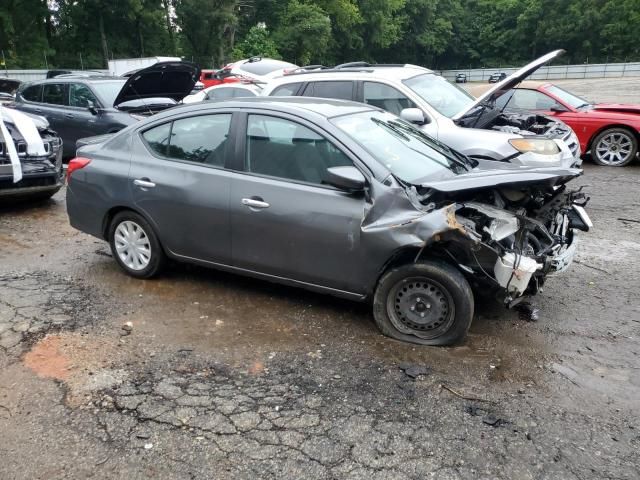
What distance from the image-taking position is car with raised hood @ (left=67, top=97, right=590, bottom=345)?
12.1ft

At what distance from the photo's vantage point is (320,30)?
168ft

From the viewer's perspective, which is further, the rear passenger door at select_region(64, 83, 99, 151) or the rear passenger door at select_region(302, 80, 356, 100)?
the rear passenger door at select_region(64, 83, 99, 151)

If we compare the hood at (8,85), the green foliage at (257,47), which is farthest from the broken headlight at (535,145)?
the green foliage at (257,47)

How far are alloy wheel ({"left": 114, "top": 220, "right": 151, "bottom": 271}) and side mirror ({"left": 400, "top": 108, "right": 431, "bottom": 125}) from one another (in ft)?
11.4

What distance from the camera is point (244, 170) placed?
426cm

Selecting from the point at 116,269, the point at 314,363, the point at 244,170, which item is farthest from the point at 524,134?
the point at 116,269

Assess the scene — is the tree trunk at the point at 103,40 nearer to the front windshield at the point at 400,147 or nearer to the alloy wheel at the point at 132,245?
the alloy wheel at the point at 132,245

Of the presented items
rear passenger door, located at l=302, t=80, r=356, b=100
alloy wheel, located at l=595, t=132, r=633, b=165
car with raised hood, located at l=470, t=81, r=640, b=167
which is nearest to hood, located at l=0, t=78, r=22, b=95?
rear passenger door, located at l=302, t=80, r=356, b=100

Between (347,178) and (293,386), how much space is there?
1.43 m

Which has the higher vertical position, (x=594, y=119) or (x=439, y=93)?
(x=439, y=93)

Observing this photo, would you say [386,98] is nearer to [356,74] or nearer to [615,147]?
[356,74]

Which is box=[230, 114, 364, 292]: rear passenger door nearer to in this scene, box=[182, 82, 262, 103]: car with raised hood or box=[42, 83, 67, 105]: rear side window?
box=[42, 83, 67, 105]: rear side window

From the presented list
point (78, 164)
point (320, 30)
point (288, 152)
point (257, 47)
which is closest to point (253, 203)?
point (288, 152)

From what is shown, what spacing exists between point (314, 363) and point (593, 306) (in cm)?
247
